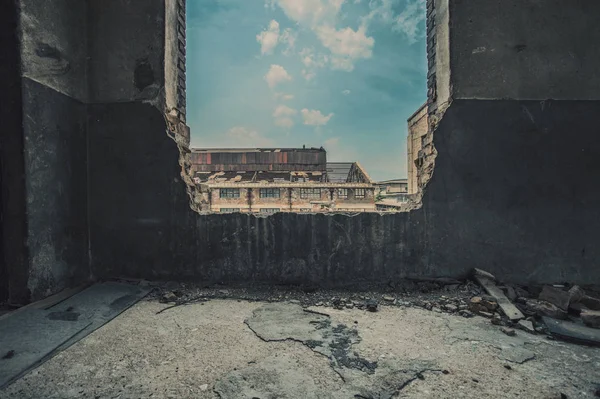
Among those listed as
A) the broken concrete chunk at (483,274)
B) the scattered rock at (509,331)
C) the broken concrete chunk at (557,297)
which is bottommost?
the scattered rock at (509,331)

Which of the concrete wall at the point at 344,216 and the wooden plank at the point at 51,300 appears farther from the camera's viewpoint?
the concrete wall at the point at 344,216

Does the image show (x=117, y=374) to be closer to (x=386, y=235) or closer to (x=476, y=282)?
(x=386, y=235)

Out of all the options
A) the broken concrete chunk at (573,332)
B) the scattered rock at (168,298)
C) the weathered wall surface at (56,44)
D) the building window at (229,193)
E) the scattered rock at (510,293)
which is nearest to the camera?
the broken concrete chunk at (573,332)

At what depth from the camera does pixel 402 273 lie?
335cm

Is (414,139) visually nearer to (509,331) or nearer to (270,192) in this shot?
(509,331)

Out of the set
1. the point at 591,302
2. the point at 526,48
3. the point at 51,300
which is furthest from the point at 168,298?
the point at 526,48

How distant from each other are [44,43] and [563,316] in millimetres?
5371

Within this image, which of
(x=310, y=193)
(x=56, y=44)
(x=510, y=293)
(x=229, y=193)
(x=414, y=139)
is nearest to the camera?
(x=510, y=293)

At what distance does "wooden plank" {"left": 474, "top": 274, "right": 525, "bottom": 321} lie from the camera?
2.58 metres

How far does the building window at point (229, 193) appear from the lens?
18000mm

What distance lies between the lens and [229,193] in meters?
18.1

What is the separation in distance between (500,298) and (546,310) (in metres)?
0.34

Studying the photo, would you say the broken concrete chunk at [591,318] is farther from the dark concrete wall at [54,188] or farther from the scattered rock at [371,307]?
the dark concrete wall at [54,188]

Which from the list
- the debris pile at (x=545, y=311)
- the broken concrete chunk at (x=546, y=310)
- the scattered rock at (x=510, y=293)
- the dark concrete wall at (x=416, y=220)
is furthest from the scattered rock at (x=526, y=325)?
the dark concrete wall at (x=416, y=220)
